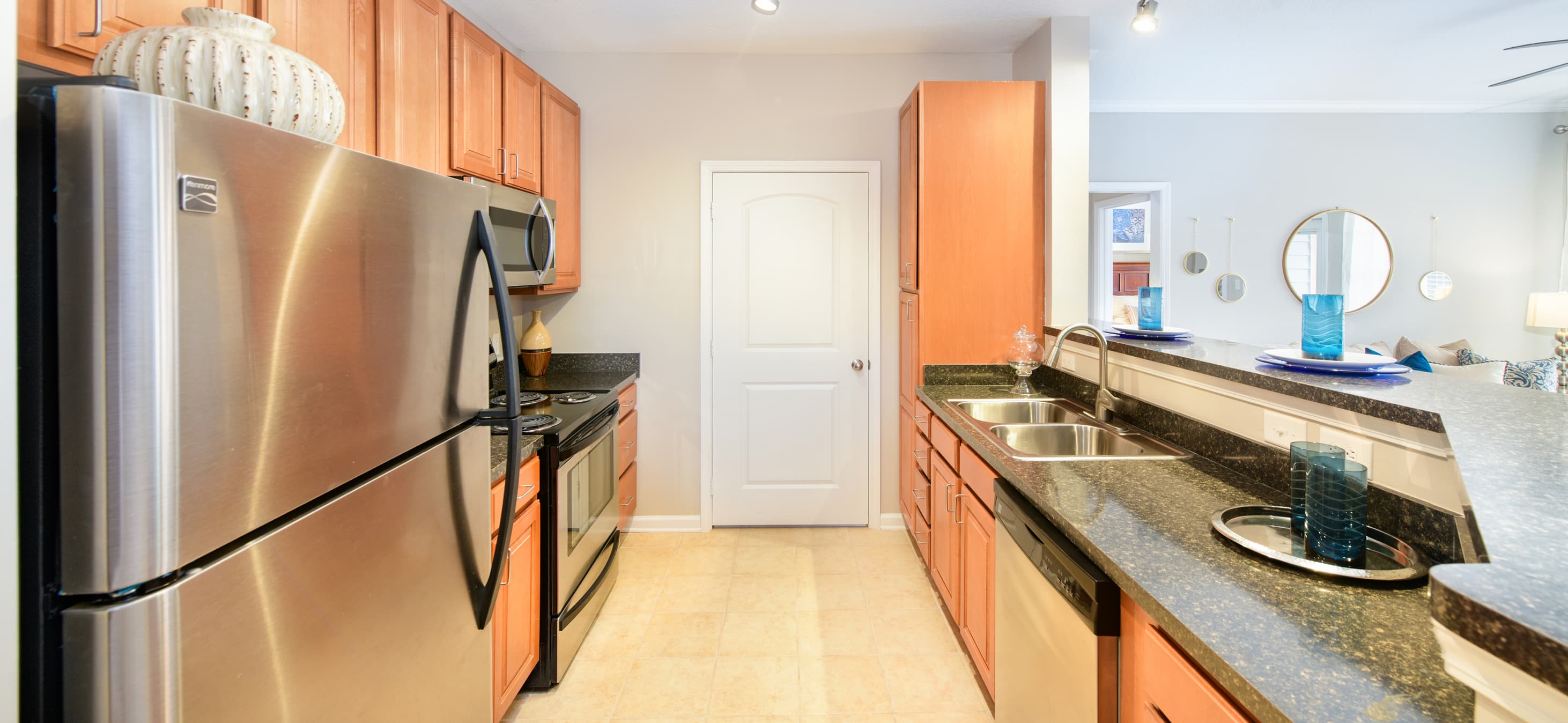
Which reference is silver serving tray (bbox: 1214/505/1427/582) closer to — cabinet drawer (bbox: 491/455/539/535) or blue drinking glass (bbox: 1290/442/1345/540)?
blue drinking glass (bbox: 1290/442/1345/540)

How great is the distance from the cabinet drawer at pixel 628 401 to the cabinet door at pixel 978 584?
1655mm

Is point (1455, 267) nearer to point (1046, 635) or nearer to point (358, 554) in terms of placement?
point (1046, 635)

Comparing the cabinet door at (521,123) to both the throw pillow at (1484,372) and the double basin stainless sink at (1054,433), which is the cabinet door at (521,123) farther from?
the throw pillow at (1484,372)

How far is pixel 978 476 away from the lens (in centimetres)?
207

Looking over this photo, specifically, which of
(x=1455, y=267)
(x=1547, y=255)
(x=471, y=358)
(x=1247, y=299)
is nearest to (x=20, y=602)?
(x=471, y=358)

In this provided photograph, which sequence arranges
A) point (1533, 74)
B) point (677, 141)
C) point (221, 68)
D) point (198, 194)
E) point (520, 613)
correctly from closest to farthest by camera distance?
point (198, 194) → point (221, 68) → point (520, 613) → point (1533, 74) → point (677, 141)

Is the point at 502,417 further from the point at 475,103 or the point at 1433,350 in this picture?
the point at 1433,350

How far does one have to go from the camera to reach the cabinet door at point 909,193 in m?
3.06

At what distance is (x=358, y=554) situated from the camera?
36.9 inches

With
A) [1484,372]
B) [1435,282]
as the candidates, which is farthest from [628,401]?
[1435,282]

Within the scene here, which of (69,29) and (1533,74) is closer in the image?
(69,29)

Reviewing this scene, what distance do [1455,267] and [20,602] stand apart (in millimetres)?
6594

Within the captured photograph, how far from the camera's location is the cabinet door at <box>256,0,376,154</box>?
1.49 meters

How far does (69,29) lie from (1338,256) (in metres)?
5.88
